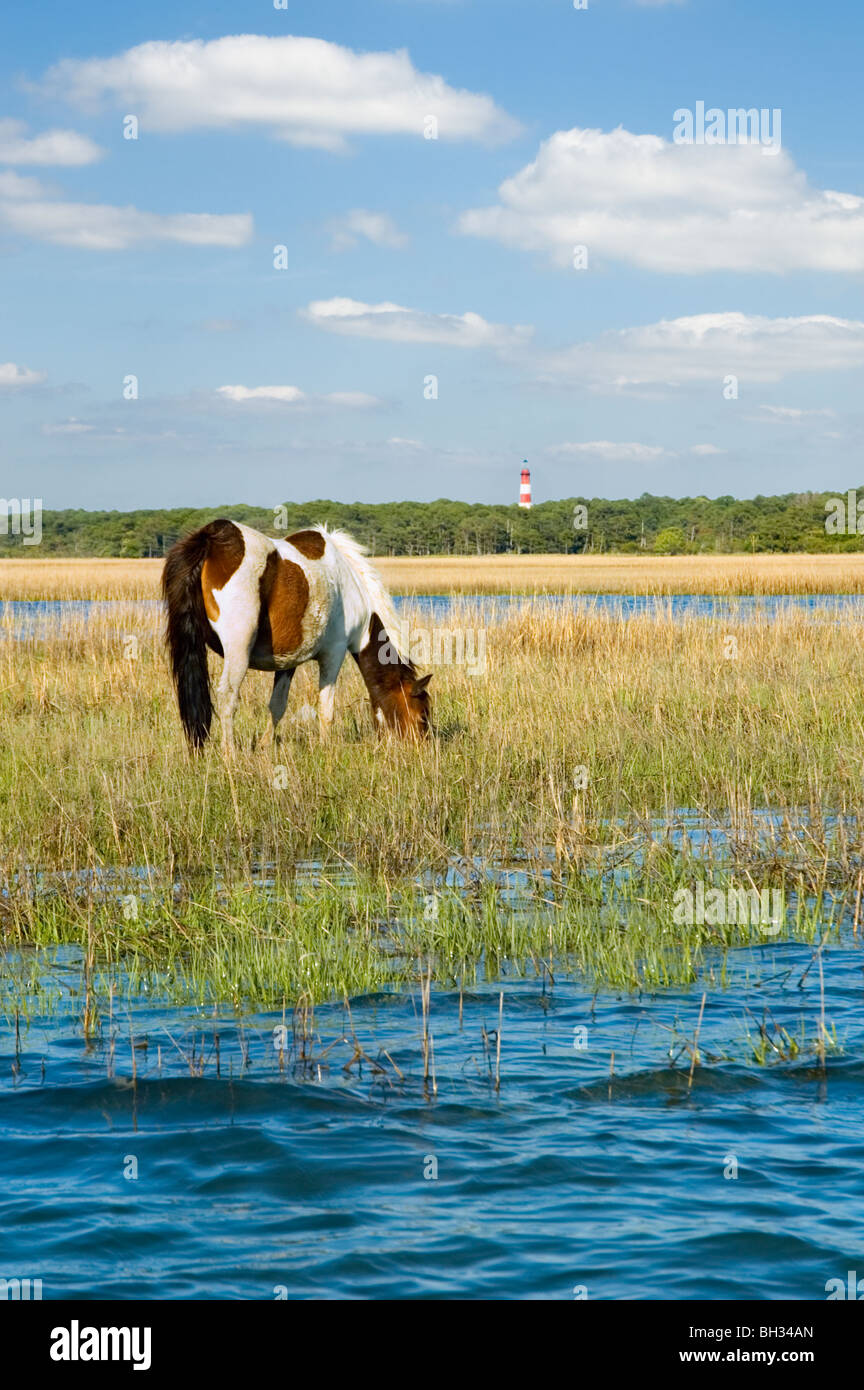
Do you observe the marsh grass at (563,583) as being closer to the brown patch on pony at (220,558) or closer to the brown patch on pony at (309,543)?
the brown patch on pony at (309,543)

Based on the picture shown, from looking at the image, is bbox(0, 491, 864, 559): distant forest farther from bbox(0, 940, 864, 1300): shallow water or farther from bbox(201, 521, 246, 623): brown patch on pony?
bbox(0, 940, 864, 1300): shallow water

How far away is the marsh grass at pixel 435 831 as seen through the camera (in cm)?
510

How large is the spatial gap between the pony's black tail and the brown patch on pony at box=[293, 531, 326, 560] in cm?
81

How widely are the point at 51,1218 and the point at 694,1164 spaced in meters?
1.59

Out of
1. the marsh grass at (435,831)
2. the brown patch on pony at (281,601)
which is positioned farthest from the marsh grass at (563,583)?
the brown patch on pony at (281,601)

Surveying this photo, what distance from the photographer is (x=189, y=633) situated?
843cm

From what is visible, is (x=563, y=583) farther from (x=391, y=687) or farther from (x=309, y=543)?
(x=309, y=543)

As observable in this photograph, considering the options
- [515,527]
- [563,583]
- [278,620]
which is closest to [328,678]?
[278,620]

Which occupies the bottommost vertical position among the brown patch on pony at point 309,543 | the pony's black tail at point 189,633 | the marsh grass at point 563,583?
the pony's black tail at point 189,633

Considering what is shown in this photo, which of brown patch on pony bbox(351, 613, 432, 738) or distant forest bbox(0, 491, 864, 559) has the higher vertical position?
distant forest bbox(0, 491, 864, 559)

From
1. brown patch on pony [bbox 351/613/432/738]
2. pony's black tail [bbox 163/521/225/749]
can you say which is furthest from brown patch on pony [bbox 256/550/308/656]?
brown patch on pony [bbox 351/613/432/738]

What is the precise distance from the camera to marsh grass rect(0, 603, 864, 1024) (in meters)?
5.10

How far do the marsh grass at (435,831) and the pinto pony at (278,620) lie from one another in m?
0.35

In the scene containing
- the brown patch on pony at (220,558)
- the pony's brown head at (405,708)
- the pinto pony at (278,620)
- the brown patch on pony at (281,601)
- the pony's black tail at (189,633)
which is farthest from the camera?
the pony's brown head at (405,708)
